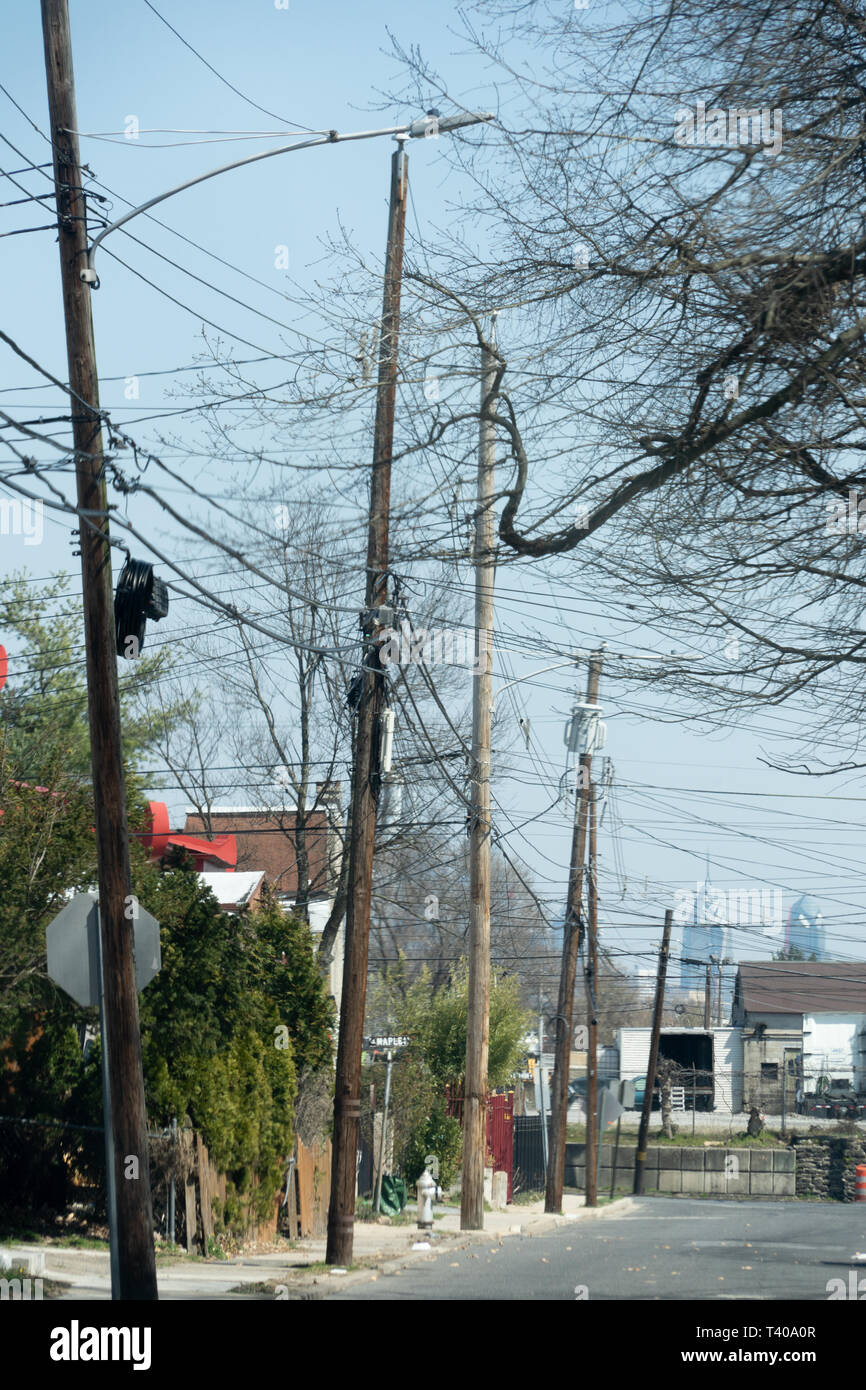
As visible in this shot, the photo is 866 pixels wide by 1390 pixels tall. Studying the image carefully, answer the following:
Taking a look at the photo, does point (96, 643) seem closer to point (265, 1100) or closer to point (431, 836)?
point (265, 1100)

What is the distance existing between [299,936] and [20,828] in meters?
7.46

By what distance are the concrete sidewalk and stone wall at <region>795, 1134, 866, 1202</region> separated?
2428cm

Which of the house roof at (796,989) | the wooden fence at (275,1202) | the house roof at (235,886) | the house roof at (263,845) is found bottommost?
the wooden fence at (275,1202)

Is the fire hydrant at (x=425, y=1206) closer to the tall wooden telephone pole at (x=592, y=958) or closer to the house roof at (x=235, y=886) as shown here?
the house roof at (x=235, y=886)

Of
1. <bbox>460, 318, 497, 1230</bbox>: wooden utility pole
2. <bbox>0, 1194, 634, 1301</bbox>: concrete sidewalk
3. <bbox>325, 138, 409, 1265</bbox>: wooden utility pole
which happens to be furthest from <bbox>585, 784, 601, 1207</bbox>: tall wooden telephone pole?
<bbox>325, 138, 409, 1265</bbox>: wooden utility pole

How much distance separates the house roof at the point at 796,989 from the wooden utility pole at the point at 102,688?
57.0 meters

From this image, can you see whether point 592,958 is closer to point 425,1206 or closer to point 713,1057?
point 425,1206

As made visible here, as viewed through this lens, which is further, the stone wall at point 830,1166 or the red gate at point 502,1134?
the stone wall at point 830,1166

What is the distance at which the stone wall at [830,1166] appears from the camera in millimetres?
42719

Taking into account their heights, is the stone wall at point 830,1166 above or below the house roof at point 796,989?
below

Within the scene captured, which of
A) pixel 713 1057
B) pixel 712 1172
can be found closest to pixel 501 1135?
pixel 712 1172

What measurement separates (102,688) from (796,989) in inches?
2370

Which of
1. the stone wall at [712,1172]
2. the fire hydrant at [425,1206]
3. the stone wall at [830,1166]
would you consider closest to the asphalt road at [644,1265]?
the fire hydrant at [425,1206]

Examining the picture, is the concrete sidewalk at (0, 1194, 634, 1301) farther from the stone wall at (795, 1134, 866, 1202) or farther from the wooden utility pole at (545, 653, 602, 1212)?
the stone wall at (795, 1134, 866, 1202)
